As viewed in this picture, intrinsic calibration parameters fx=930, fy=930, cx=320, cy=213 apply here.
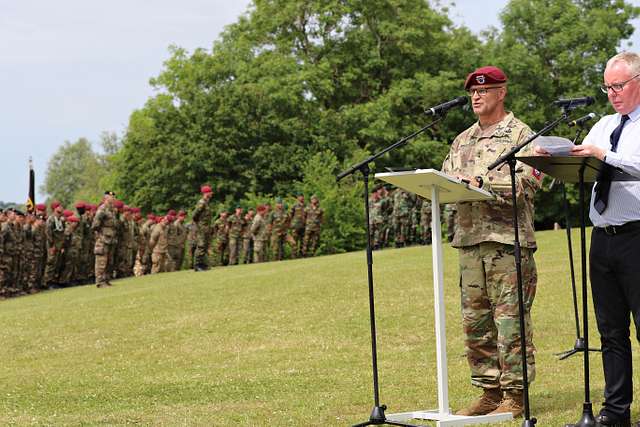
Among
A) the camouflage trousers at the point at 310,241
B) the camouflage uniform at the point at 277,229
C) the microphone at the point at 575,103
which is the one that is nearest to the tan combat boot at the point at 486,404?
the microphone at the point at 575,103

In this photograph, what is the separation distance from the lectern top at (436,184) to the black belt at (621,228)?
32.2 inches

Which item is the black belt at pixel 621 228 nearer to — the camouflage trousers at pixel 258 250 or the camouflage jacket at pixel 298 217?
the camouflage trousers at pixel 258 250

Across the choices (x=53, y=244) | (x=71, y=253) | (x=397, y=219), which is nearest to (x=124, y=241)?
(x=71, y=253)

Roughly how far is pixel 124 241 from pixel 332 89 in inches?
873

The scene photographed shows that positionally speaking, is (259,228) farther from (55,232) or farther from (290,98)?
(290,98)

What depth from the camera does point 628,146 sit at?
5645 mm

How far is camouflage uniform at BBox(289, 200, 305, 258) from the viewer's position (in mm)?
34188

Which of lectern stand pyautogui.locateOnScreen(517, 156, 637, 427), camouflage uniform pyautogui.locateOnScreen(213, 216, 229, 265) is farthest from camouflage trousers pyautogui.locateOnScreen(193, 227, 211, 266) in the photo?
lectern stand pyautogui.locateOnScreen(517, 156, 637, 427)

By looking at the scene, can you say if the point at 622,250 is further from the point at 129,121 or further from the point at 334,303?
the point at 129,121

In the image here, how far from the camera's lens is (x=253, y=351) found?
40.8 ft

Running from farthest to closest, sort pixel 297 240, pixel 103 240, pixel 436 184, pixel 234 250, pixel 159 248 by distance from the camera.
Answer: pixel 297 240 → pixel 234 250 → pixel 159 248 → pixel 103 240 → pixel 436 184

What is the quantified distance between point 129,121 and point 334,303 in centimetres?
4077

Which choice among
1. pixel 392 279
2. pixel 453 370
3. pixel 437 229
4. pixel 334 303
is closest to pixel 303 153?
pixel 392 279

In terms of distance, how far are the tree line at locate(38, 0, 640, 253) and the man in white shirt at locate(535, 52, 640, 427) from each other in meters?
A: 36.3
